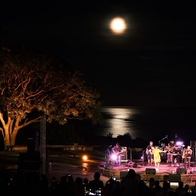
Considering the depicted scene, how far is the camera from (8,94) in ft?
111

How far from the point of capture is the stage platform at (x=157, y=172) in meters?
20.5

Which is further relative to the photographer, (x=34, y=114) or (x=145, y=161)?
(x=34, y=114)

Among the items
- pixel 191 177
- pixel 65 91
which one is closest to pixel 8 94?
pixel 65 91

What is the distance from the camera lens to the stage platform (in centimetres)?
2048

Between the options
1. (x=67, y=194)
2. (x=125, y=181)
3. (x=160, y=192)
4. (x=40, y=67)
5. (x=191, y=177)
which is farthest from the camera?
(x=40, y=67)

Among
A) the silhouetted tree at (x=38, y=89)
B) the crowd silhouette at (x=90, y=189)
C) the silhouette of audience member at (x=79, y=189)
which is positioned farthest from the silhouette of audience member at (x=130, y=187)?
the silhouetted tree at (x=38, y=89)

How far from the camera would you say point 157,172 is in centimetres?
2431

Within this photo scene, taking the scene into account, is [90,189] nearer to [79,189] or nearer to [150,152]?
[79,189]

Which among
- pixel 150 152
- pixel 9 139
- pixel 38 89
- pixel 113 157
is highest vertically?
pixel 38 89

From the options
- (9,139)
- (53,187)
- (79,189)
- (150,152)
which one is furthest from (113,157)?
(79,189)

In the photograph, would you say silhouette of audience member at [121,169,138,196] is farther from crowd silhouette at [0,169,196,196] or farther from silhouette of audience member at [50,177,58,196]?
silhouette of audience member at [50,177,58,196]

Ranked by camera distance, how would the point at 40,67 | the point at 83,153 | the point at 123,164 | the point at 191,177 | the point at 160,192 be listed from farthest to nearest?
the point at 83,153
the point at 40,67
the point at 123,164
the point at 191,177
the point at 160,192

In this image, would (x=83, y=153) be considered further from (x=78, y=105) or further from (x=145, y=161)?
(x=145, y=161)

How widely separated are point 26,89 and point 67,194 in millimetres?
24578
